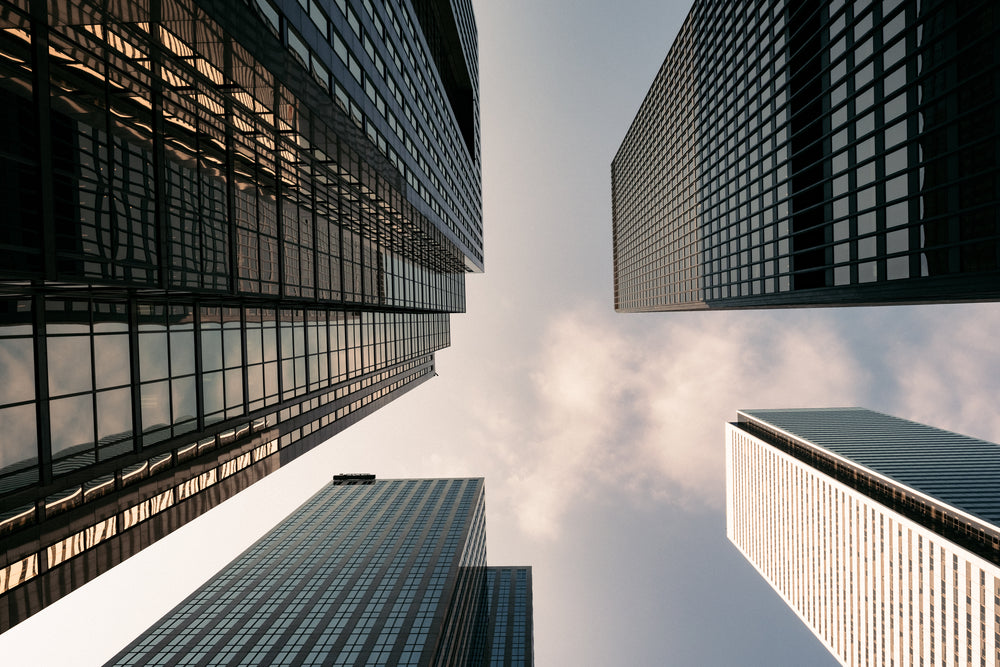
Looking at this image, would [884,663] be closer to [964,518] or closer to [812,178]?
[964,518]

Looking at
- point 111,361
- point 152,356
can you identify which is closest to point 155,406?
point 152,356

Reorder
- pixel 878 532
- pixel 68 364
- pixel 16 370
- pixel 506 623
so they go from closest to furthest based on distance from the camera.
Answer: pixel 16 370, pixel 68 364, pixel 878 532, pixel 506 623

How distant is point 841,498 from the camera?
3969 inches

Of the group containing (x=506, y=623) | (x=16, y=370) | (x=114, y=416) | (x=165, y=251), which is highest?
(x=165, y=251)

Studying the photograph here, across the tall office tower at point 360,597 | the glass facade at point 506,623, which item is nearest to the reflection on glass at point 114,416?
the tall office tower at point 360,597

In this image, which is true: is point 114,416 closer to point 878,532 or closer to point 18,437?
point 18,437

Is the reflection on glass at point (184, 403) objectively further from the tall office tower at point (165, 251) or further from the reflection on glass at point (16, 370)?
the reflection on glass at point (16, 370)

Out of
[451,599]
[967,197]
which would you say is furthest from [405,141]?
[451,599]

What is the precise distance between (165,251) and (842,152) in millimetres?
42009

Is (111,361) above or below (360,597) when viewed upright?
above

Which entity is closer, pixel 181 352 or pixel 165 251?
pixel 165 251

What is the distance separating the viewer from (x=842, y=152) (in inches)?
1196

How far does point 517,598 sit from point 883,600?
85884 mm

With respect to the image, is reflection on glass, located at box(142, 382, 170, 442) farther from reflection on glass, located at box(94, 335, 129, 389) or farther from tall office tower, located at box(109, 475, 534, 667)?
tall office tower, located at box(109, 475, 534, 667)
